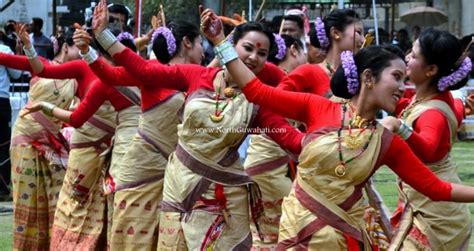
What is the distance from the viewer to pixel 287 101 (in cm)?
580

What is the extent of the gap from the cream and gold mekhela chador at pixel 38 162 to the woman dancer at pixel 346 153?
4360 millimetres

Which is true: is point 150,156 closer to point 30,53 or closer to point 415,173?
point 30,53

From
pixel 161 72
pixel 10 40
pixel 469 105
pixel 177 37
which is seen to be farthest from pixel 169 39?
pixel 10 40

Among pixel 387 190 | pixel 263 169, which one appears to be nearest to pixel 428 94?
pixel 263 169

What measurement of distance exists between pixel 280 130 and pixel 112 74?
4.62 feet

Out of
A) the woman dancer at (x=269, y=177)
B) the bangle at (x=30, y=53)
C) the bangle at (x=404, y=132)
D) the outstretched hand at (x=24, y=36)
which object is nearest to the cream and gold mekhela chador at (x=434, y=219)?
the bangle at (x=404, y=132)

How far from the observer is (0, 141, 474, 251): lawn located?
1105 cm

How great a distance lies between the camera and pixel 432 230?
21.3 ft

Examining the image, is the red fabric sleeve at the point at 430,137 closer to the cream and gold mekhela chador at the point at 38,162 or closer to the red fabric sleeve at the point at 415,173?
the red fabric sleeve at the point at 415,173

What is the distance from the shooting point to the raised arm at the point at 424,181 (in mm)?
5598

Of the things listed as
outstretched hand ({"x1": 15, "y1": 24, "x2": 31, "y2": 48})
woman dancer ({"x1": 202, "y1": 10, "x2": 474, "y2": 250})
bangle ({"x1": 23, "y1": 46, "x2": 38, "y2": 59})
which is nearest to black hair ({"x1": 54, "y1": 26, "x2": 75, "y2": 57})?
outstretched hand ({"x1": 15, "y1": 24, "x2": 31, "y2": 48})

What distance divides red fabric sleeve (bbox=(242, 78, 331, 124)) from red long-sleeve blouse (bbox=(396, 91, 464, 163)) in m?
0.57

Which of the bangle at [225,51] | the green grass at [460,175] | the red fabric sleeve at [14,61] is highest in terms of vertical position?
the bangle at [225,51]

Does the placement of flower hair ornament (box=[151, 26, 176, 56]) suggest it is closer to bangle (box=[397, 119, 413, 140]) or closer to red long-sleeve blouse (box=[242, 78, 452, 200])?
red long-sleeve blouse (box=[242, 78, 452, 200])
